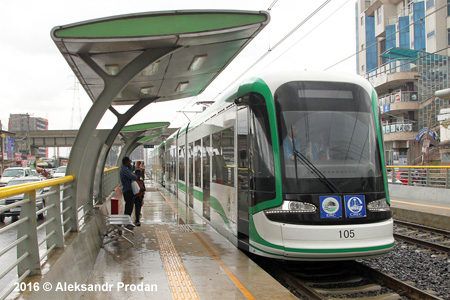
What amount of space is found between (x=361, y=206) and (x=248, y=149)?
200cm

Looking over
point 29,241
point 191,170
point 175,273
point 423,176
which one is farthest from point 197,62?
point 423,176

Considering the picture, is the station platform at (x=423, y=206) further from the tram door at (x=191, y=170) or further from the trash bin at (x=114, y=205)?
the trash bin at (x=114, y=205)

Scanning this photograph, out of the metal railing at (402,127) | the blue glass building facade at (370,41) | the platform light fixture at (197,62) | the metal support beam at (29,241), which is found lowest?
the metal support beam at (29,241)

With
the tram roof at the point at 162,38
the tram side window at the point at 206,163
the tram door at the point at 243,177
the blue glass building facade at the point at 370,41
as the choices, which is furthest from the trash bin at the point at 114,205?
the blue glass building facade at the point at 370,41

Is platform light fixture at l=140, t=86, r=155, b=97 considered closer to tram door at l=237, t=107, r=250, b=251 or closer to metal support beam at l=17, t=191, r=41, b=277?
tram door at l=237, t=107, r=250, b=251

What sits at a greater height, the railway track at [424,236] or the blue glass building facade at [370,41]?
the blue glass building facade at [370,41]

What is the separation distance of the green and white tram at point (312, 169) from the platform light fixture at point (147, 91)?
163 inches

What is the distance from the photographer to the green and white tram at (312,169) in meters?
6.31

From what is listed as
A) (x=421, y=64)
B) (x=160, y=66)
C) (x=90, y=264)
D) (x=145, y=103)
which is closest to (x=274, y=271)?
(x=90, y=264)

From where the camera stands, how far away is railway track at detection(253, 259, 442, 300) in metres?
6.12

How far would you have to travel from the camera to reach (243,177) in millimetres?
7555

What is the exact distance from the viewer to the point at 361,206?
648cm

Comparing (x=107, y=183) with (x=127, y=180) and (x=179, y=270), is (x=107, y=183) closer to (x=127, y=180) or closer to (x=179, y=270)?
(x=127, y=180)

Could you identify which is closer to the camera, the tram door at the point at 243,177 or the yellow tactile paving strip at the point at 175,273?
the yellow tactile paving strip at the point at 175,273
